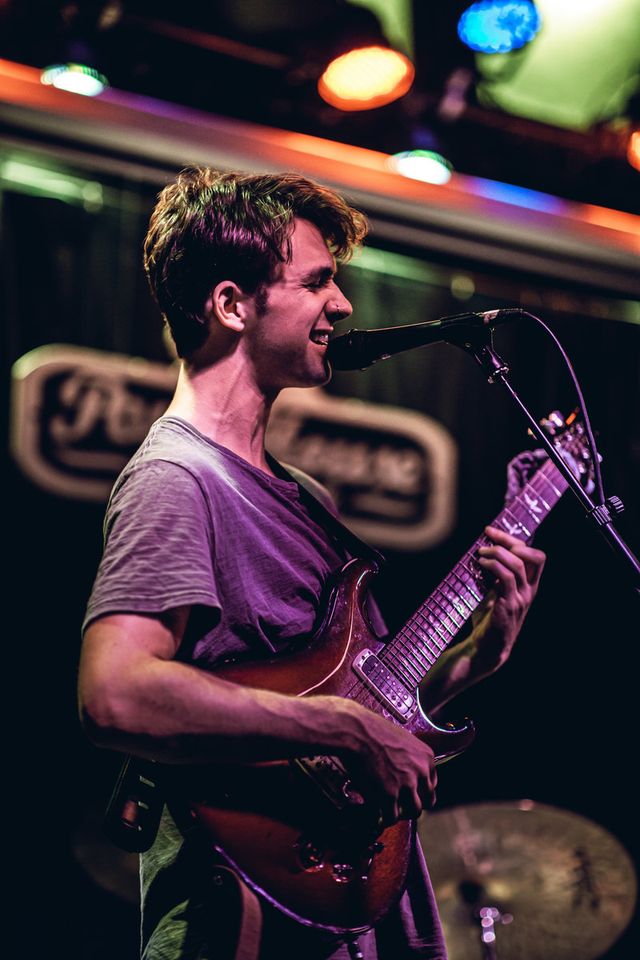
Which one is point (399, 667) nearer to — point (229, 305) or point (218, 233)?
point (229, 305)

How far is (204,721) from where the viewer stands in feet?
4.63

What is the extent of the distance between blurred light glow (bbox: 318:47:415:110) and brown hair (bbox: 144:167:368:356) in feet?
7.59

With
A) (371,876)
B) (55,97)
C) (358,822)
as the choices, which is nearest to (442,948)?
(371,876)

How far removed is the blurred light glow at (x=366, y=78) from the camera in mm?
4086

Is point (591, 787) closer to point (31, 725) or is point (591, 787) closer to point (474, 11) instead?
point (31, 725)

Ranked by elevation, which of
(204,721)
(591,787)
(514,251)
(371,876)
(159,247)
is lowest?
(591,787)

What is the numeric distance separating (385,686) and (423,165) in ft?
11.5

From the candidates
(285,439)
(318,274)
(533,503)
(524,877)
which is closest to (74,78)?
(285,439)

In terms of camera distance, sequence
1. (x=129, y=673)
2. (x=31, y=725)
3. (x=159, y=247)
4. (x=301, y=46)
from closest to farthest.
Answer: (x=129, y=673), (x=159, y=247), (x=31, y=725), (x=301, y=46)

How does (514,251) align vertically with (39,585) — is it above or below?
above

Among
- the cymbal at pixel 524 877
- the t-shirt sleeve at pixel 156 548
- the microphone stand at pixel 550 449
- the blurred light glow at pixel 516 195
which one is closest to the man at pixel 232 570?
→ the t-shirt sleeve at pixel 156 548

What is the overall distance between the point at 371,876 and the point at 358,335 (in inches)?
40.7

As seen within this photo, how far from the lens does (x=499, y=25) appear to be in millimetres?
3912

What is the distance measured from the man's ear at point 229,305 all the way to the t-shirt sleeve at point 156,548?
0.47m
